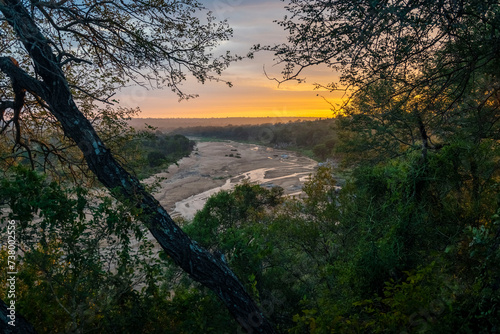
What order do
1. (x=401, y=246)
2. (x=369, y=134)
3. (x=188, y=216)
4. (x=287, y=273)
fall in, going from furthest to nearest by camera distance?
1. (x=188, y=216)
2. (x=369, y=134)
3. (x=287, y=273)
4. (x=401, y=246)

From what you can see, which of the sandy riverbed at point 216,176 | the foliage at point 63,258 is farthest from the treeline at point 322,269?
the sandy riverbed at point 216,176

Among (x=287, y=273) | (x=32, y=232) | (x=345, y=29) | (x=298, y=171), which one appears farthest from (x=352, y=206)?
(x=298, y=171)

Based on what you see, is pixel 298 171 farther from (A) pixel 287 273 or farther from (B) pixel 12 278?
(B) pixel 12 278

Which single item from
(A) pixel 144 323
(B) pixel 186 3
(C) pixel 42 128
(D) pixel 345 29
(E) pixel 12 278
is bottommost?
(A) pixel 144 323

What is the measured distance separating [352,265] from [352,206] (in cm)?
345

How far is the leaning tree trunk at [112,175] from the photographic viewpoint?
3.73 metres

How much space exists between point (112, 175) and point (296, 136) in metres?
60.3

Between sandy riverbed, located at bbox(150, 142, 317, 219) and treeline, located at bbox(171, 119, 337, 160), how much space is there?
376 cm

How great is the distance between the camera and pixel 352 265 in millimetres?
4609

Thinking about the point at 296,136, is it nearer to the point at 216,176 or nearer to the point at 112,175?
the point at 216,176

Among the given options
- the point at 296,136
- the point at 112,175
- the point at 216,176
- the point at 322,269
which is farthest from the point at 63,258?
the point at 296,136

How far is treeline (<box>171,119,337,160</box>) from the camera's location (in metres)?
46.7

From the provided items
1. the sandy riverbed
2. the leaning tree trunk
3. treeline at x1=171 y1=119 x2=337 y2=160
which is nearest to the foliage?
the leaning tree trunk

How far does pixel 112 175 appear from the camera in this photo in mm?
3844
